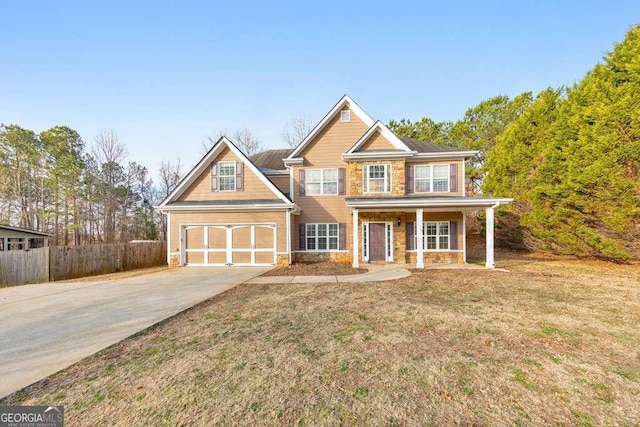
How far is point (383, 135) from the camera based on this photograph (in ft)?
45.9

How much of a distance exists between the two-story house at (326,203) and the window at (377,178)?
5 cm

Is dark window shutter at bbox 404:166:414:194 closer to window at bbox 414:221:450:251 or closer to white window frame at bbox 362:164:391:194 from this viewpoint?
white window frame at bbox 362:164:391:194

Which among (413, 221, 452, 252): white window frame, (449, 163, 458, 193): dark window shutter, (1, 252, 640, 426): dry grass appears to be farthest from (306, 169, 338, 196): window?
(1, 252, 640, 426): dry grass

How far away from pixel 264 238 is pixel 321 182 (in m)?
4.21

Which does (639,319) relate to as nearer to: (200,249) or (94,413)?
(94,413)

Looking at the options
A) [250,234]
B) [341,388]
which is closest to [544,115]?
[250,234]

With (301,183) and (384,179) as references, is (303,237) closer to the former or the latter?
(301,183)

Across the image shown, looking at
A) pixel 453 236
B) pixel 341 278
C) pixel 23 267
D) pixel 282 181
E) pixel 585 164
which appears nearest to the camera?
pixel 341 278

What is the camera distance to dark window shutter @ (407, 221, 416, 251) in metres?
13.9

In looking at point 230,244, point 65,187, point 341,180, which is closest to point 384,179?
point 341,180

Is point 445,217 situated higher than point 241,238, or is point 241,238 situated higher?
point 445,217

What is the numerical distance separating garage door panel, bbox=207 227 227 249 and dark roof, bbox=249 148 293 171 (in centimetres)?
512

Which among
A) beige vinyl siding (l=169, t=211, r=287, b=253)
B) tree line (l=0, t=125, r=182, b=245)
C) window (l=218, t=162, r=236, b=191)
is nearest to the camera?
beige vinyl siding (l=169, t=211, r=287, b=253)

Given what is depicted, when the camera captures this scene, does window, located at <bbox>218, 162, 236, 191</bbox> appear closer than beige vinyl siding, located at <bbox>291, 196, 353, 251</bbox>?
Yes
